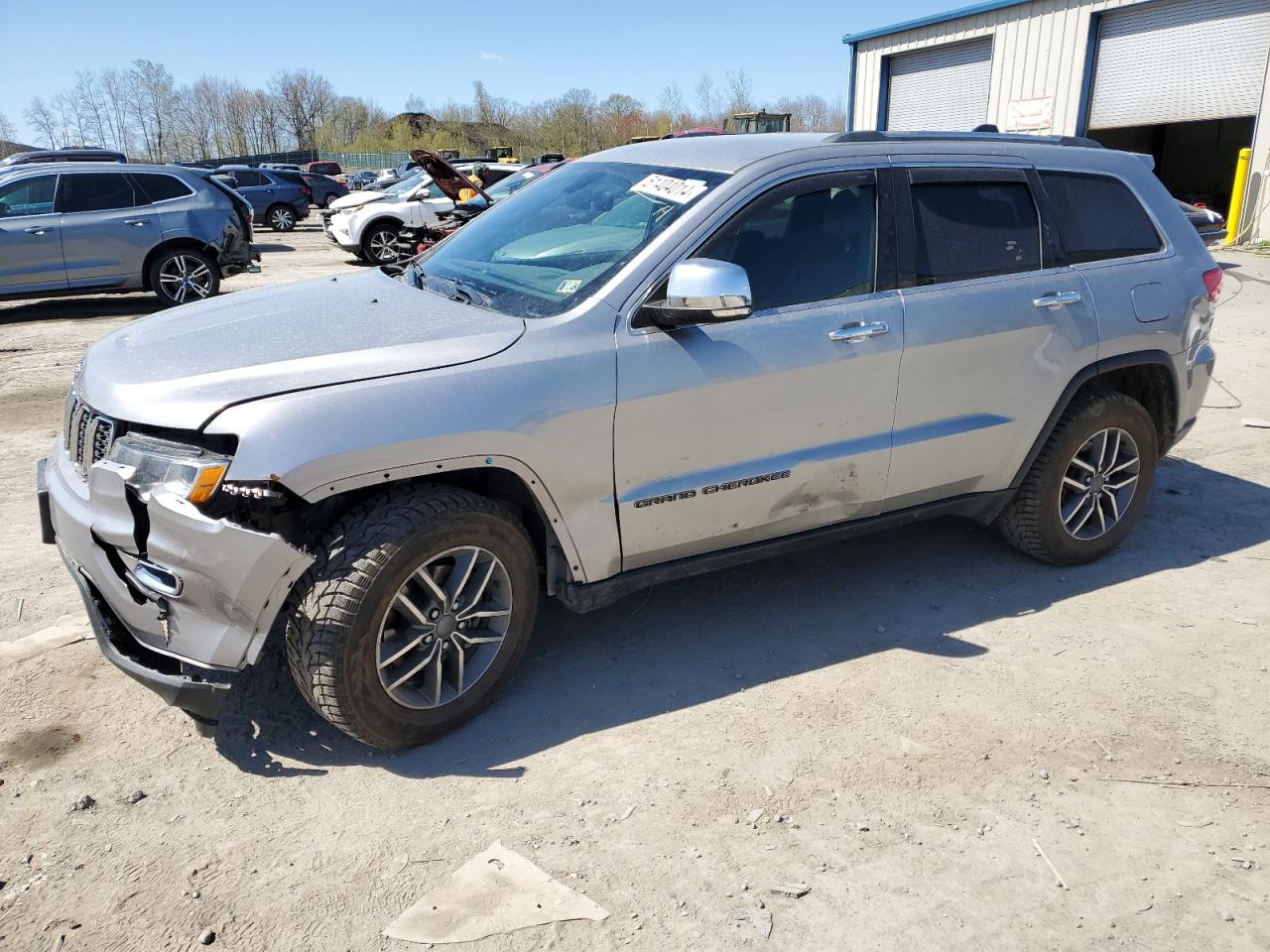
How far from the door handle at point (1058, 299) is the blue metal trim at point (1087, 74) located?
18388mm

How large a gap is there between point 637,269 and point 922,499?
64.5 inches

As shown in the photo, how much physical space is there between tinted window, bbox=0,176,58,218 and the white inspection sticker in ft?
33.4

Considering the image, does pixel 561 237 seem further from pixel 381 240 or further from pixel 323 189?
pixel 323 189

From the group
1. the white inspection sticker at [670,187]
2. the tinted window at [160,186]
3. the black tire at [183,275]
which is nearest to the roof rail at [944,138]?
the white inspection sticker at [670,187]

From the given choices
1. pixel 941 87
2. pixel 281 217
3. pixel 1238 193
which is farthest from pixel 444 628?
pixel 281 217

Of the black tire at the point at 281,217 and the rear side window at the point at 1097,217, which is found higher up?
the rear side window at the point at 1097,217

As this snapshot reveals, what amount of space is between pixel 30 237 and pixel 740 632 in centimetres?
1063

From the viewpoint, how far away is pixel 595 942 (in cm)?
244

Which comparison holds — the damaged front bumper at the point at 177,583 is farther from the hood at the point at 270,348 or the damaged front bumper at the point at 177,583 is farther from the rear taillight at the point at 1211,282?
the rear taillight at the point at 1211,282

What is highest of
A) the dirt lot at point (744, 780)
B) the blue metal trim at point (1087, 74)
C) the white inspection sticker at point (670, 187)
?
the blue metal trim at point (1087, 74)

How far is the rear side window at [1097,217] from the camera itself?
4211 millimetres

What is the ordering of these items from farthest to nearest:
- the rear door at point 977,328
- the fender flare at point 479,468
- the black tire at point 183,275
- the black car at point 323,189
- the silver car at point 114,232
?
the black car at point 323,189
the black tire at point 183,275
the silver car at point 114,232
the rear door at point 977,328
the fender flare at point 479,468

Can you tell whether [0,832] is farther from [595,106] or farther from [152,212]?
[595,106]

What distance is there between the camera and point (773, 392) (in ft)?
11.3
